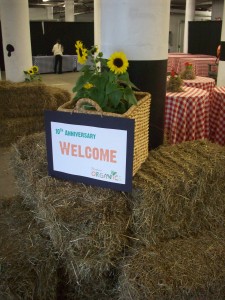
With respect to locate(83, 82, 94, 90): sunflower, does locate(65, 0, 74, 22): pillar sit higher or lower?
higher

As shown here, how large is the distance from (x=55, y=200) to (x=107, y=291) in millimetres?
562

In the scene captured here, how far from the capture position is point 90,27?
17000 millimetres

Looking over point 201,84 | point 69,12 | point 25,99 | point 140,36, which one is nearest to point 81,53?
point 140,36

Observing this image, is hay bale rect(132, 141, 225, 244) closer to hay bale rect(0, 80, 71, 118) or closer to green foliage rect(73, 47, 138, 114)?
green foliage rect(73, 47, 138, 114)

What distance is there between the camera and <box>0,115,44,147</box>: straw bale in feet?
15.6

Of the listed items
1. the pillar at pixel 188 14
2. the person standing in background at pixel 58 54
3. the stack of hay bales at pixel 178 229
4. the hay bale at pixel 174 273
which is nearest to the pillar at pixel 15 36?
Result: the stack of hay bales at pixel 178 229

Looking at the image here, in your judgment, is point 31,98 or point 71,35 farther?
point 71,35

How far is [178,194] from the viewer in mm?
1765

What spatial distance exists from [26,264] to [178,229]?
2.68ft

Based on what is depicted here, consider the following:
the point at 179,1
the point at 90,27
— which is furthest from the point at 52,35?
the point at 179,1

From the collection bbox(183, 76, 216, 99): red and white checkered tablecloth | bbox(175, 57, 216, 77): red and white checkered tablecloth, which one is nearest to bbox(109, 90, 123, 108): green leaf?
bbox(183, 76, 216, 99): red and white checkered tablecloth

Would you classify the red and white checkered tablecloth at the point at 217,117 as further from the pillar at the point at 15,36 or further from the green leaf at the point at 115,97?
the pillar at the point at 15,36

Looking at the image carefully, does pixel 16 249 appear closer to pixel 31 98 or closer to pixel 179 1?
pixel 31 98

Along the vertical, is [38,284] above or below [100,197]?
below
